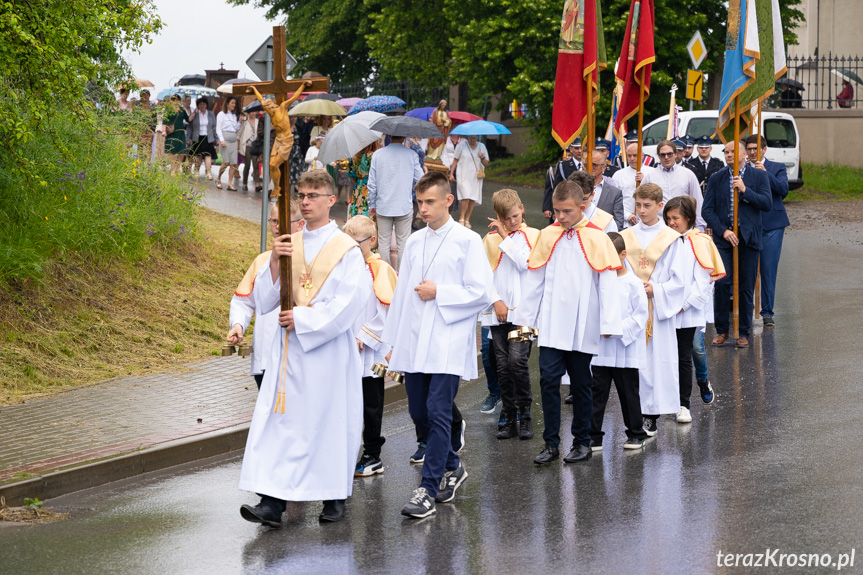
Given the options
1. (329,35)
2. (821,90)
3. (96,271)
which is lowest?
(96,271)

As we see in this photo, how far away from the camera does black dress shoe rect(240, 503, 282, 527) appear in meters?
6.34

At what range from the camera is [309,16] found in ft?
133

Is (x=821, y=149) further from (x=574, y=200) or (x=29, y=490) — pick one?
(x=29, y=490)

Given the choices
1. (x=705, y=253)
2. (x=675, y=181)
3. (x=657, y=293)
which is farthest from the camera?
(x=675, y=181)

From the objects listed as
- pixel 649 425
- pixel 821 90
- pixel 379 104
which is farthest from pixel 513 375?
pixel 821 90

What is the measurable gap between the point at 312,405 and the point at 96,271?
22.3 feet

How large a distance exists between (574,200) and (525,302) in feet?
3.06

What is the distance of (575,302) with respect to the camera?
788 centimetres

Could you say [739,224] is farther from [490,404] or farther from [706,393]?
[490,404]

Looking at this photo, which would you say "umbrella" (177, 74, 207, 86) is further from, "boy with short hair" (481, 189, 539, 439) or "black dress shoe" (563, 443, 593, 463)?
"black dress shoe" (563, 443, 593, 463)

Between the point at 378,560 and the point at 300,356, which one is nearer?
the point at 378,560

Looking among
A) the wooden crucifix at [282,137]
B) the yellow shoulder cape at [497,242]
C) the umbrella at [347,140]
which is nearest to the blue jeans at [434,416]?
the wooden crucifix at [282,137]

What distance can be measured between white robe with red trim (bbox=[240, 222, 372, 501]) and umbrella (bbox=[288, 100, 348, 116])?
1428 cm

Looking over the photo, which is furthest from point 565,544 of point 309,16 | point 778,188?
point 309,16
